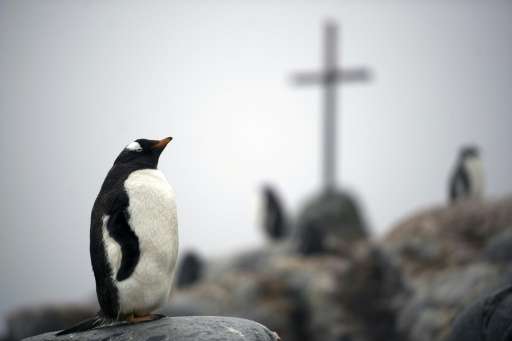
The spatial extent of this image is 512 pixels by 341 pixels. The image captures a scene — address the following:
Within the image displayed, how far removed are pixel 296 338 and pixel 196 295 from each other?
3.16m

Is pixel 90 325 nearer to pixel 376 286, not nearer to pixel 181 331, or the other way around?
pixel 181 331

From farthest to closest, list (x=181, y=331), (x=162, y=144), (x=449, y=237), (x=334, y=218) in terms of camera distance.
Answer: (x=334, y=218), (x=449, y=237), (x=162, y=144), (x=181, y=331)

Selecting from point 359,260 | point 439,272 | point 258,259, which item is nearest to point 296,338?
point 359,260

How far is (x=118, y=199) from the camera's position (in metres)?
5.48

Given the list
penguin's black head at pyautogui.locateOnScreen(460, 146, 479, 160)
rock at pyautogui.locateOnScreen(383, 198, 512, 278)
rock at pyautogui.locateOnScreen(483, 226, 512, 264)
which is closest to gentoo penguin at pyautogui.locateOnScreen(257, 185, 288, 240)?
penguin's black head at pyautogui.locateOnScreen(460, 146, 479, 160)

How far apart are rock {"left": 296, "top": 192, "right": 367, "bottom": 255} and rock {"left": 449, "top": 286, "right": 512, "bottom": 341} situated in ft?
42.3

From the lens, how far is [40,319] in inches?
683

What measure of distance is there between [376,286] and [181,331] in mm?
9829

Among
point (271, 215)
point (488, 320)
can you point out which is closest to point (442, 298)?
point (488, 320)

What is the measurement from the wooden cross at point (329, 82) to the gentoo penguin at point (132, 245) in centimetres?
1902

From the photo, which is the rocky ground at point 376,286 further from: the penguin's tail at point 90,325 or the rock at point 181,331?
the penguin's tail at point 90,325

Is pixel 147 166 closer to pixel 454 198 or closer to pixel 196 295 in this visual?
pixel 196 295

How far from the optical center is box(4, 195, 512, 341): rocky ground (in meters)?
11.4

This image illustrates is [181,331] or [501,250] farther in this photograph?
[501,250]
